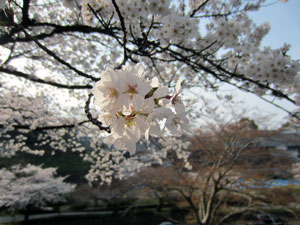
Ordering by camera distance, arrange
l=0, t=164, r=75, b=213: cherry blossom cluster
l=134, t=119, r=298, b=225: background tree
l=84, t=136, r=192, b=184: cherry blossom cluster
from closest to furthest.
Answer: l=84, t=136, r=192, b=184: cherry blossom cluster → l=134, t=119, r=298, b=225: background tree → l=0, t=164, r=75, b=213: cherry blossom cluster

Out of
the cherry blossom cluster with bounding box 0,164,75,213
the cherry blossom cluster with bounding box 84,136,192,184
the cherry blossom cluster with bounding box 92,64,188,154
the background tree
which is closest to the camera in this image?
the cherry blossom cluster with bounding box 92,64,188,154

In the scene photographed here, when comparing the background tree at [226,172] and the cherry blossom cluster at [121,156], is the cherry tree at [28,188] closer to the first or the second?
the cherry blossom cluster at [121,156]

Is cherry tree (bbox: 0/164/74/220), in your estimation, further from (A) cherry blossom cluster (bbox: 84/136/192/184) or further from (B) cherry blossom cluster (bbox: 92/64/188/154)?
(B) cherry blossom cluster (bbox: 92/64/188/154)

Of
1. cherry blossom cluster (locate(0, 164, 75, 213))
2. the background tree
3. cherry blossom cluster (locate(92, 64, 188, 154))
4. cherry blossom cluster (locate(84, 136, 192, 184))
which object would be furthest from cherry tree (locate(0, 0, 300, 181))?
cherry blossom cluster (locate(0, 164, 75, 213))

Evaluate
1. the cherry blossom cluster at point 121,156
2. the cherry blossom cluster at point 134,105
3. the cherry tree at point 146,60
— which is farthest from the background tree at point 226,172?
the cherry blossom cluster at point 134,105

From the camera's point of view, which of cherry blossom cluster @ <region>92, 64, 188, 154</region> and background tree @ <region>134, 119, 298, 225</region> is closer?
cherry blossom cluster @ <region>92, 64, 188, 154</region>

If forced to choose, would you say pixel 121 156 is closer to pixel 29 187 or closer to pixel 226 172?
pixel 226 172
